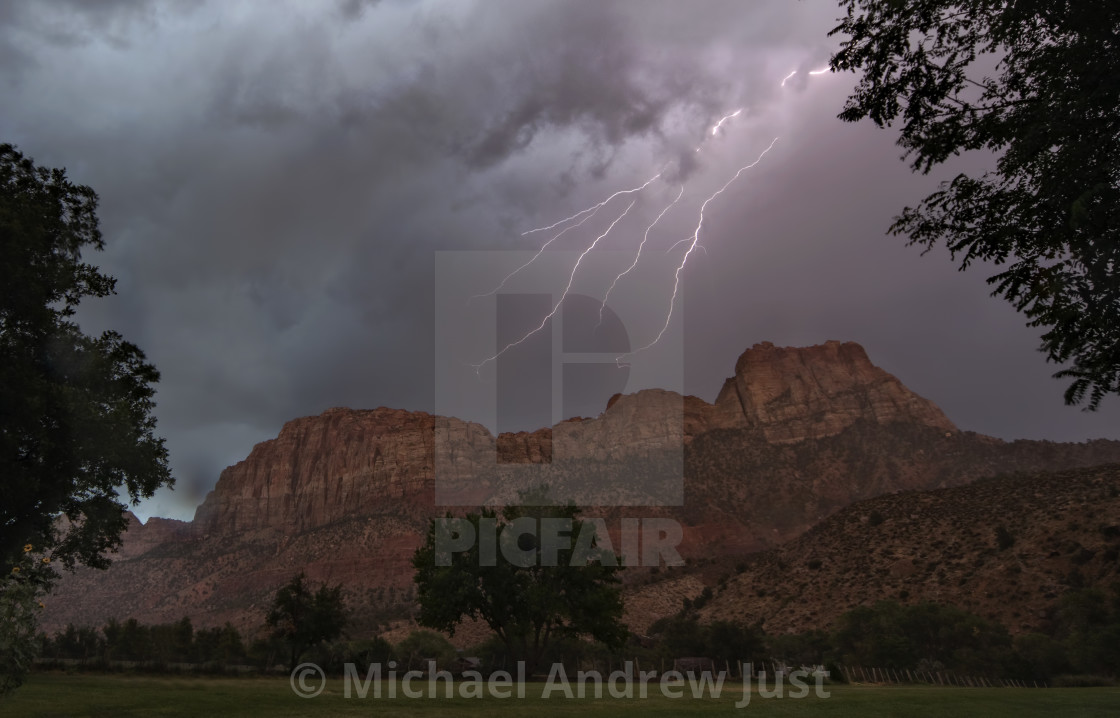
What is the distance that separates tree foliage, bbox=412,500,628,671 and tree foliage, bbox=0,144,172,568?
13.5 metres

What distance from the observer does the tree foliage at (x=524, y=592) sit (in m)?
32.6

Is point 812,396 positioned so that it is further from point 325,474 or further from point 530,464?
point 325,474

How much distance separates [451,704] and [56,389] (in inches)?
585

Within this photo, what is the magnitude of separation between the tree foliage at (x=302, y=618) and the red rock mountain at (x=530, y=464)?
153ft

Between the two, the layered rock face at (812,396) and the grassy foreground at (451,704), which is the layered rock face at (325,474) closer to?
the layered rock face at (812,396)

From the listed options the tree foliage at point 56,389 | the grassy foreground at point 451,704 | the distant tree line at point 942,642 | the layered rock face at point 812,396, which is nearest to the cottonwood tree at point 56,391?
the tree foliage at point 56,389

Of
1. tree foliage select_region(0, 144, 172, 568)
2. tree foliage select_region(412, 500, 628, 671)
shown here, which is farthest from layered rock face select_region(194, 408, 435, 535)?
tree foliage select_region(0, 144, 172, 568)

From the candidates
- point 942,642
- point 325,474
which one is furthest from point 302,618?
point 325,474

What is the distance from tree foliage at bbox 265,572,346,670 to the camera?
38844 mm

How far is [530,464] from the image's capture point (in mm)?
138000

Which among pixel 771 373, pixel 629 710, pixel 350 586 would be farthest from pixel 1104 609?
pixel 771 373

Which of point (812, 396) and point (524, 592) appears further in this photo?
point (812, 396)

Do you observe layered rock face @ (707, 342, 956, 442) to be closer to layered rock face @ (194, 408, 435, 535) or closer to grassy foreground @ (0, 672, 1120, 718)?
layered rock face @ (194, 408, 435, 535)

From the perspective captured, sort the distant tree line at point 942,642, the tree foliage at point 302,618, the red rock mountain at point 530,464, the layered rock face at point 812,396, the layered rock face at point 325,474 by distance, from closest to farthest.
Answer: the distant tree line at point 942,642 < the tree foliage at point 302,618 < the red rock mountain at point 530,464 < the layered rock face at point 812,396 < the layered rock face at point 325,474
